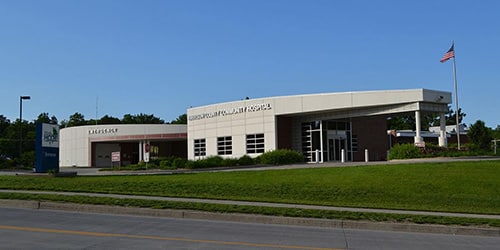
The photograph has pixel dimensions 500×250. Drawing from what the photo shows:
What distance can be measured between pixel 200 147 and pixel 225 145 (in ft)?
14.1

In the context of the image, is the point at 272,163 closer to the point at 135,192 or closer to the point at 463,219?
the point at 135,192

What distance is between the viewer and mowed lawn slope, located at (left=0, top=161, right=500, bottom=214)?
1634cm

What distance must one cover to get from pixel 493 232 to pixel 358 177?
27.1 ft

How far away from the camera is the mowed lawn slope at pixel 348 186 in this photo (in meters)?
16.3

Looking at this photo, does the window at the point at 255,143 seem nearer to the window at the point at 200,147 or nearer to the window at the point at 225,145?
the window at the point at 225,145

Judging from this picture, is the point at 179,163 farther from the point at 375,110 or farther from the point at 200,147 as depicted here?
the point at 375,110

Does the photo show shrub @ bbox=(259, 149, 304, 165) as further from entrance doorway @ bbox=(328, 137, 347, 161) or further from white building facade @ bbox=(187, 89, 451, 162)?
entrance doorway @ bbox=(328, 137, 347, 161)

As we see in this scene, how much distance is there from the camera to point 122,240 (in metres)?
9.69

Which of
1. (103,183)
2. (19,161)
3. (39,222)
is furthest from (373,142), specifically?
(39,222)

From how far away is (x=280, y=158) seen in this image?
3538cm

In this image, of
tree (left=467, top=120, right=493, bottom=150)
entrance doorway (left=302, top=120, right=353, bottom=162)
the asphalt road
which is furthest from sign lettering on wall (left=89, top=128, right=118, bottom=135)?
the asphalt road

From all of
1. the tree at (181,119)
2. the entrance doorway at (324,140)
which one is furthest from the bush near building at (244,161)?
the tree at (181,119)

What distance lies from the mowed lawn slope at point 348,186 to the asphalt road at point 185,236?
4.24m

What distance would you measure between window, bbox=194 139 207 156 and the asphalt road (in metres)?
33.8
